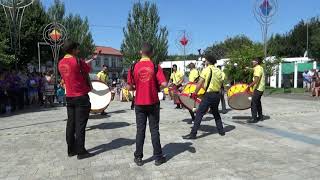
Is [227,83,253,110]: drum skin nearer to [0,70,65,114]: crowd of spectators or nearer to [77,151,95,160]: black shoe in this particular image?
[77,151,95,160]: black shoe

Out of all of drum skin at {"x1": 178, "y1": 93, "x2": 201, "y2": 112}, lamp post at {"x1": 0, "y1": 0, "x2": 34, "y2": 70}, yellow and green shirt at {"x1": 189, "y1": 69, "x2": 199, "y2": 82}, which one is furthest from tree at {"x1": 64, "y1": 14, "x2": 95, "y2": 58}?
drum skin at {"x1": 178, "y1": 93, "x2": 201, "y2": 112}

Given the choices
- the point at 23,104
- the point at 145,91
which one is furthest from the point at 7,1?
the point at 145,91

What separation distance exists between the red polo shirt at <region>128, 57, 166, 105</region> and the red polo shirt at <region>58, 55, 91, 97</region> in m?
1.12

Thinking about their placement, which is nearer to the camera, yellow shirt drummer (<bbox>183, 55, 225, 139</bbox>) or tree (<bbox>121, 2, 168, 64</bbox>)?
yellow shirt drummer (<bbox>183, 55, 225, 139</bbox>)

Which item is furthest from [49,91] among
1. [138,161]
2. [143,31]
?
[143,31]

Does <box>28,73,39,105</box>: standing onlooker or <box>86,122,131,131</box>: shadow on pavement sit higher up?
<box>28,73,39,105</box>: standing onlooker

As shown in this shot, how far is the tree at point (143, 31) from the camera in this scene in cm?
4788

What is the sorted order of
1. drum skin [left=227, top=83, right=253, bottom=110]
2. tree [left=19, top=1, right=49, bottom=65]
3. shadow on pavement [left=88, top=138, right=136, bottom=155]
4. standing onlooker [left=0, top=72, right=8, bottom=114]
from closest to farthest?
shadow on pavement [left=88, top=138, right=136, bottom=155] → drum skin [left=227, top=83, right=253, bottom=110] → standing onlooker [left=0, top=72, right=8, bottom=114] → tree [left=19, top=1, right=49, bottom=65]

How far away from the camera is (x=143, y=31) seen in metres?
48.3

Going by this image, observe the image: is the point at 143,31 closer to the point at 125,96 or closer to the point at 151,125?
the point at 125,96

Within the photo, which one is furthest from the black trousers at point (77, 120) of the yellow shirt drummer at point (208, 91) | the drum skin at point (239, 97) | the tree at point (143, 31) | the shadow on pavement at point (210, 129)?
the tree at point (143, 31)

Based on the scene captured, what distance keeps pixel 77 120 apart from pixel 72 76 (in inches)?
28.6

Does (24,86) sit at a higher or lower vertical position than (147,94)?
lower

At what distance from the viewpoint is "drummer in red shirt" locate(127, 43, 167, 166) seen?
649cm
